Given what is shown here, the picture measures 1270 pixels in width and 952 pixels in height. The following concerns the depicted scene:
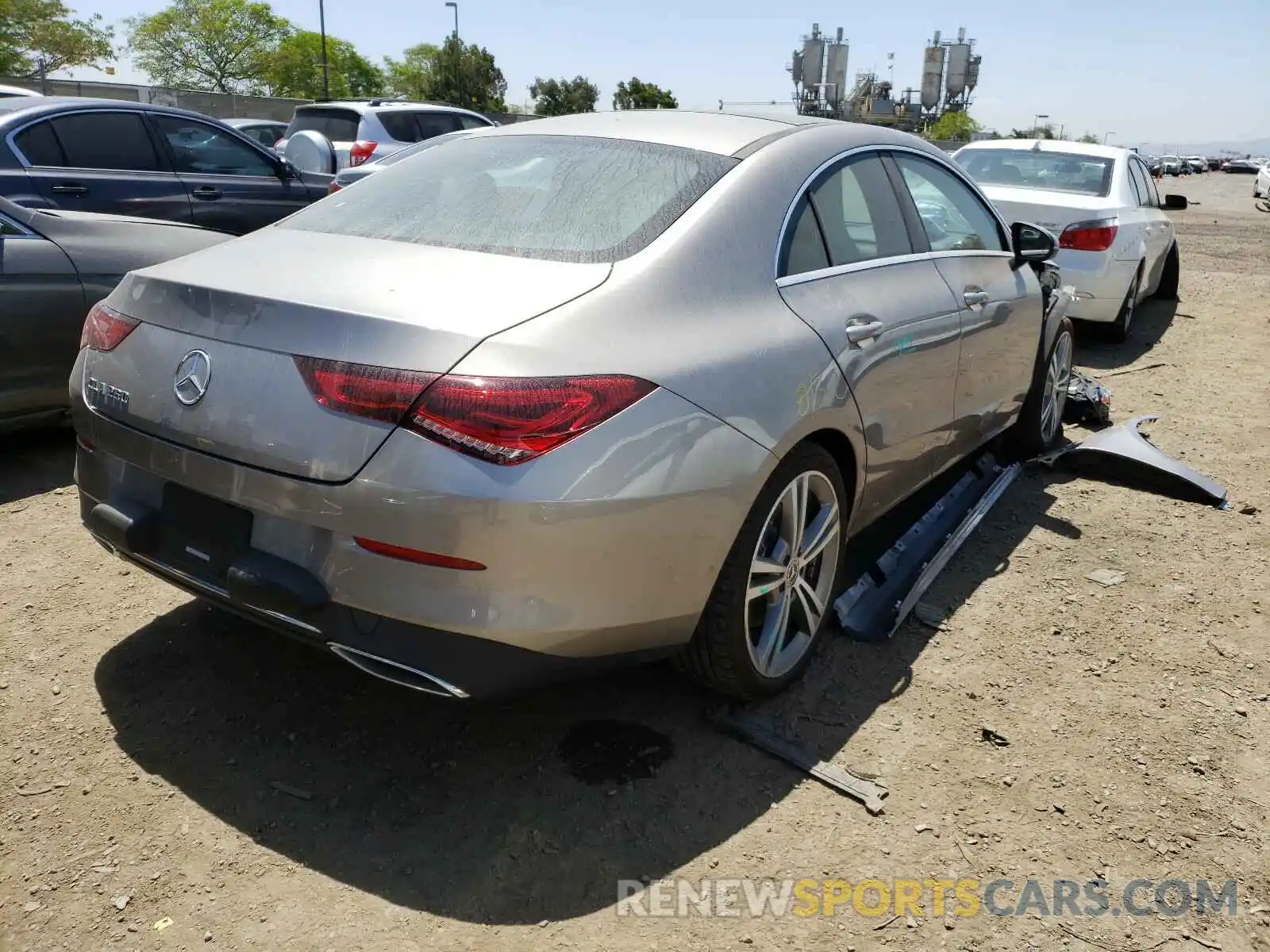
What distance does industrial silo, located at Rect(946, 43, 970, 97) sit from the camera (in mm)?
94000

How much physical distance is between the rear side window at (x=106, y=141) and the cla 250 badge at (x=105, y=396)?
15.4 ft

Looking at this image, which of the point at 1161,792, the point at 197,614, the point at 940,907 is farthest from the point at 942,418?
the point at 197,614

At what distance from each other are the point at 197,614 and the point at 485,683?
61.3 inches

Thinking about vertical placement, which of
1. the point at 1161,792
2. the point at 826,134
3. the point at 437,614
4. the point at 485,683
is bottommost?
the point at 1161,792

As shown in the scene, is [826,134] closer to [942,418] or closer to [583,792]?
[942,418]

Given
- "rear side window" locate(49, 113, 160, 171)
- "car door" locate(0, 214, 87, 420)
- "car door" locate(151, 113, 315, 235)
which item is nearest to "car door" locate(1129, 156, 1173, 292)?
"car door" locate(151, 113, 315, 235)

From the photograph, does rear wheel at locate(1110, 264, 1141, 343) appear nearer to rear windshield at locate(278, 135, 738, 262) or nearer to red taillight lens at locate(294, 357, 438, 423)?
rear windshield at locate(278, 135, 738, 262)

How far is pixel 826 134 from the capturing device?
328cm

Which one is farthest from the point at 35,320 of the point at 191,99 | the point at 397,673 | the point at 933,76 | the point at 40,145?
the point at 933,76

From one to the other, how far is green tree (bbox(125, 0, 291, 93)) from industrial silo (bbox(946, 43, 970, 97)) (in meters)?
58.7

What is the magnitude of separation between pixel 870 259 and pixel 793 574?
3.54 feet

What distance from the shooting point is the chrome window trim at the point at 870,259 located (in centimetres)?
283

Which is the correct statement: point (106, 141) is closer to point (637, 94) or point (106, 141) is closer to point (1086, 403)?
point (1086, 403)

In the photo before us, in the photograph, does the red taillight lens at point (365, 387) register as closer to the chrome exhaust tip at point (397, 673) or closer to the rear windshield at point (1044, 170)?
the chrome exhaust tip at point (397, 673)
